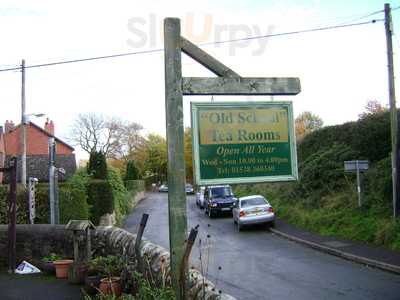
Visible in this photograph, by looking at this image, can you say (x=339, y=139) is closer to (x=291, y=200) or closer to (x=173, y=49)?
(x=291, y=200)

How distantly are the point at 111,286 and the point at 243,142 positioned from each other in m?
3.68

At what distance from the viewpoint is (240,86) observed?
5.54m

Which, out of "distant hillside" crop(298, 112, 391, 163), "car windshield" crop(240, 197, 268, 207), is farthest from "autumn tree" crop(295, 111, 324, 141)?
"car windshield" crop(240, 197, 268, 207)

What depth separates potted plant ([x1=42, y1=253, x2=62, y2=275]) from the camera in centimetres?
1098

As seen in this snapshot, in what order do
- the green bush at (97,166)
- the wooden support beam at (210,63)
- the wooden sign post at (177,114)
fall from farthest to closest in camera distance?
the green bush at (97,166), the wooden support beam at (210,63), the wooden sign post at (177,114)

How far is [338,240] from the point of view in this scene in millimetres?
19141

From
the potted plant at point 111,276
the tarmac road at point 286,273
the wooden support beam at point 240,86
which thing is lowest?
the tarmac road at point 286,273

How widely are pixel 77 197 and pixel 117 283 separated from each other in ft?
48.6

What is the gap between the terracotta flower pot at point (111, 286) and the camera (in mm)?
7863

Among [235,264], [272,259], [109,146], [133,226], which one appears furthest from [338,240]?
[109,146]

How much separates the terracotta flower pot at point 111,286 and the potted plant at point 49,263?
318 cm

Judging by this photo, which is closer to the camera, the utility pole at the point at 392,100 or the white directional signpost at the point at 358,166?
the utility pole at the point at 392,100

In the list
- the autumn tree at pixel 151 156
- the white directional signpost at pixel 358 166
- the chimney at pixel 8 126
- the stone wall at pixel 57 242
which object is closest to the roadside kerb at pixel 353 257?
the white directional signpost at pixel 358 166

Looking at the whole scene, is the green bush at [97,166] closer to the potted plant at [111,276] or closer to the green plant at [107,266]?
the green plant at [107,266]
